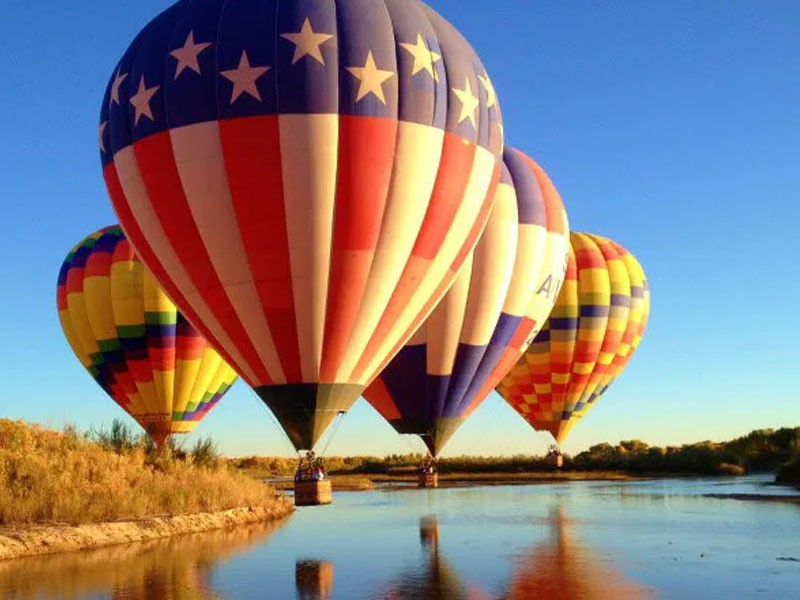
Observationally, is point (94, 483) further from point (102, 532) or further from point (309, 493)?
point (309, 493)

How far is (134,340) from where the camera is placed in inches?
1346

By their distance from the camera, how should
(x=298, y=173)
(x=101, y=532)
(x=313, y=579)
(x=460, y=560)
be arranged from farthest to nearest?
(x=298, y=173)
(x=101, y=532)
(x=460, y=560)
(x=313, y=579)

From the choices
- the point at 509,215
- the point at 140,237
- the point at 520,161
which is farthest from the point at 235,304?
the point at 520,161

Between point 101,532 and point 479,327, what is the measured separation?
488 inches

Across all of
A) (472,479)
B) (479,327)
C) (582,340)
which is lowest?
(472,479)

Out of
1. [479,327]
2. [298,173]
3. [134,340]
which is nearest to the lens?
[298,173]

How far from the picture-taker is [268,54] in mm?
19250

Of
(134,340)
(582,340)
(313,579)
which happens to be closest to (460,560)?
(313,579)

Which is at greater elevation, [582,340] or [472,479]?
[582,340]

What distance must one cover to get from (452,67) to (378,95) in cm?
229

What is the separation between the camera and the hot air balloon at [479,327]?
2698 centimetres

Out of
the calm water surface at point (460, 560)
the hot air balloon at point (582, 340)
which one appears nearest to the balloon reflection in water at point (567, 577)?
the calm water surface at point (460, 560)

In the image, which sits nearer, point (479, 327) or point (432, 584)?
point (432, 584)

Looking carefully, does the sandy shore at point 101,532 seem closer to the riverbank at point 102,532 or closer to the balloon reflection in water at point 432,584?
the riverbank at point 102,532
